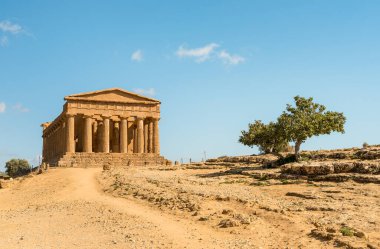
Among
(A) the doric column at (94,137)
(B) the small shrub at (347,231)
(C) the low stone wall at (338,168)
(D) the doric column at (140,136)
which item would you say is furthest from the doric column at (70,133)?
(B) the small shrub at (347,231)

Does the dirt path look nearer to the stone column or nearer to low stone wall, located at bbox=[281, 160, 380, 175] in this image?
low stone wall, located at bbox=[281, 160, 380, 175]

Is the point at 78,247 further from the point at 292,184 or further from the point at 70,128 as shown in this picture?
the point at 70,128

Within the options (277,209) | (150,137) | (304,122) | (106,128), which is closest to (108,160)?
(106,128)

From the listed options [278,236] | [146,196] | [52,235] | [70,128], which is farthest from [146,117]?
[278,236]

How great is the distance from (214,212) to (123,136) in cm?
5076

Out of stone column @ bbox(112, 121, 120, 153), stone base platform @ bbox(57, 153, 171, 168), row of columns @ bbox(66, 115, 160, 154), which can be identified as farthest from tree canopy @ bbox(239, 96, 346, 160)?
stone column @ bbox(112, 121, 120, 153)

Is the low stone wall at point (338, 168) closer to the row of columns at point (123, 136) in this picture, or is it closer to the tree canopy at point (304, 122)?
the tree canopy at point (304, 122)

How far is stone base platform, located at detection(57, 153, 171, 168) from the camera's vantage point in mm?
63562

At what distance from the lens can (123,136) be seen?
7356 centimetres

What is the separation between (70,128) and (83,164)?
9.48m

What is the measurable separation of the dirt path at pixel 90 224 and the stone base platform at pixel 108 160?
24.9 meters

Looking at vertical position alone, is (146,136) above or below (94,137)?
below

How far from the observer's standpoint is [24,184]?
4638 cm

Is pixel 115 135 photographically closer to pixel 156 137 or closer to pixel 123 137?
pixel 123 137
